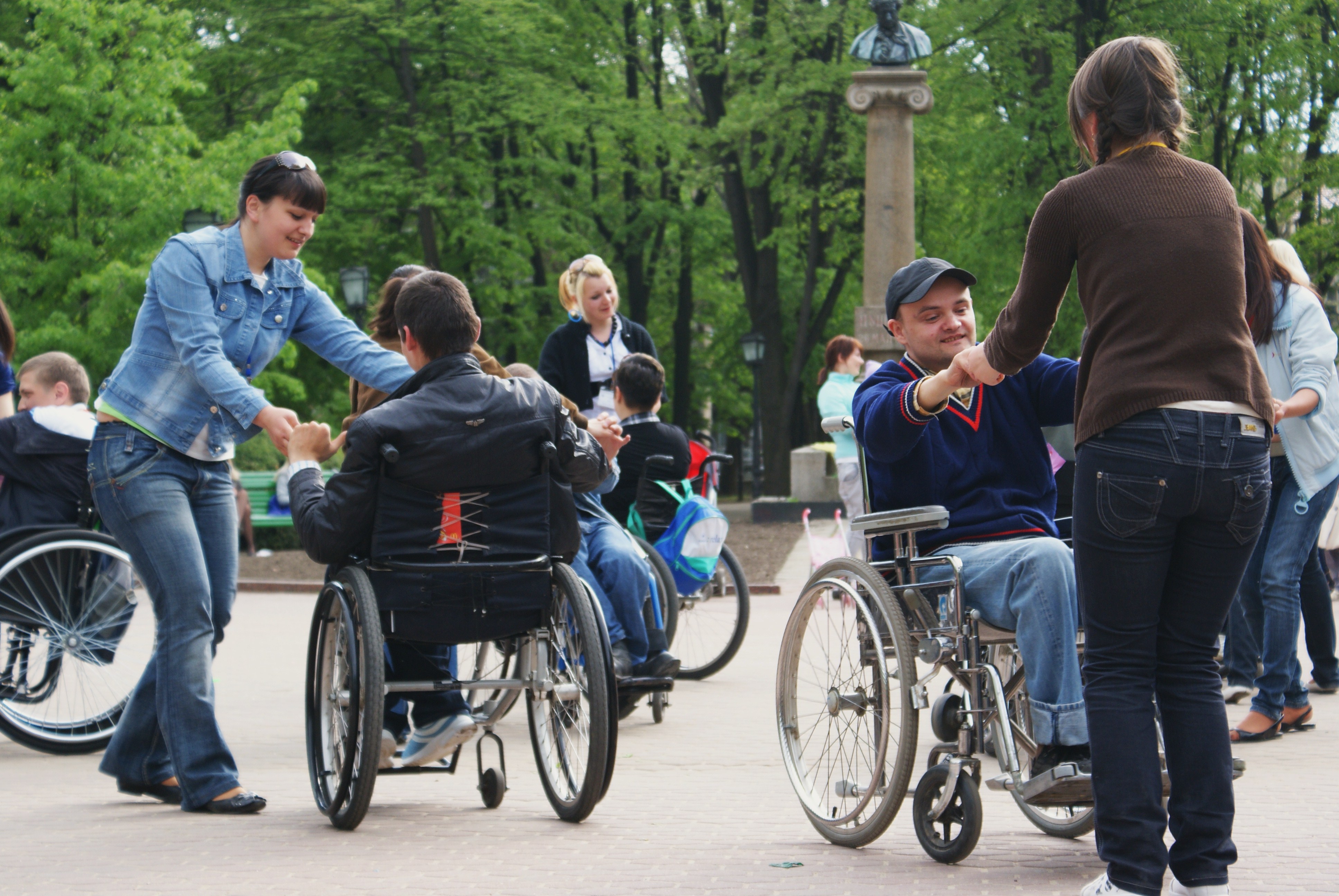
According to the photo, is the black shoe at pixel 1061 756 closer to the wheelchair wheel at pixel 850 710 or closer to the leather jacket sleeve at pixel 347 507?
the wheelchair wheel at pixel 850 710

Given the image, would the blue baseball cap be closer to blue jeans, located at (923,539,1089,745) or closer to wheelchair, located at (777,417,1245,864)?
wheelchair, located at (777,417,1245,864)

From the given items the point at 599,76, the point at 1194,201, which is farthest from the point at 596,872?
the point at 599,76

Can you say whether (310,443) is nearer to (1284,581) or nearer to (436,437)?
(436,437)

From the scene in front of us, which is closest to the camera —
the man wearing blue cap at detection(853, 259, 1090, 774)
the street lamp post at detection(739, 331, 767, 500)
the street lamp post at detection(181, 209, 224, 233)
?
the man wearing blue cap at detection(853, 259, 1090, 774)

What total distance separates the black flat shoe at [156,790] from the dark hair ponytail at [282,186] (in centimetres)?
184

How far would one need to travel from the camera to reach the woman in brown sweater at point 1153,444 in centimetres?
329

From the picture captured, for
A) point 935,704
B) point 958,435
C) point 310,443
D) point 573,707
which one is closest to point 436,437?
point 310,443

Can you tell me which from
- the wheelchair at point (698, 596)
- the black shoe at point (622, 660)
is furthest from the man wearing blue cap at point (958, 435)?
the wheelchair at point (698, 596)

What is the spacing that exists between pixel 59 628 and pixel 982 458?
13.1 ft

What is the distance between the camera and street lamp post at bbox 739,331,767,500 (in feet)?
91.4

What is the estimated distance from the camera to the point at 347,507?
14.6 ft

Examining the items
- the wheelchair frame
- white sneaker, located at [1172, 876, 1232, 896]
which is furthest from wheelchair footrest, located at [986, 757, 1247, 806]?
white sneaker, located at [1172, 876, 1232, 896]

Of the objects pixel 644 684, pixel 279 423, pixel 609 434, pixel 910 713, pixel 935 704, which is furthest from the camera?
pixel 644 684

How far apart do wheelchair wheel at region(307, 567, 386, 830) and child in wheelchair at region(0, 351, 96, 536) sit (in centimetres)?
254
